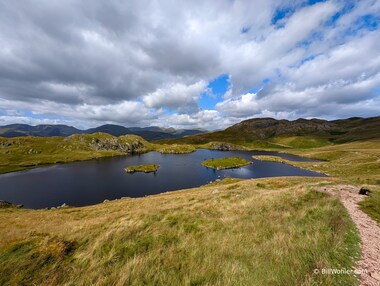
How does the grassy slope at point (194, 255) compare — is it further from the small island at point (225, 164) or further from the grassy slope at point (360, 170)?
the small island at point (225, 164)

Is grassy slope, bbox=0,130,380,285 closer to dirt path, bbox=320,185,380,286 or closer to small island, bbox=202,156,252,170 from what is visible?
dirt path, bbox=320,185,380,286

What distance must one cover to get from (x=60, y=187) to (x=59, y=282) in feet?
321

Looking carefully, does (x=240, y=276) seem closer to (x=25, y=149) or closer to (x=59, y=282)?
(x=59, y=282)

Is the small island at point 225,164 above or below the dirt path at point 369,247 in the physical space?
below

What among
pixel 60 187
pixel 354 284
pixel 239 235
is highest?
pixel 354 284

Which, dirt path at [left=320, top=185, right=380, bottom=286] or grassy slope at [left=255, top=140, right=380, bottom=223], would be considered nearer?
dirt path at [left=320, top=185, right=380, bottom=286]

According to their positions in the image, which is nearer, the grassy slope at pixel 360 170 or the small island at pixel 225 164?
the grassy slope at pixel 360 170

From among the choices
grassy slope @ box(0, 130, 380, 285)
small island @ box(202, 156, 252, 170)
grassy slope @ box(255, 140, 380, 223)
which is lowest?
small island @ box(202, 156, 252, 170)

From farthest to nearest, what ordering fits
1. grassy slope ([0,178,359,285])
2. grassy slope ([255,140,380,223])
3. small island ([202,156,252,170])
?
small island ([202,156,252,170]), grassy slope ([255,140,380,223]), grassy slope ([0,178,359,285])

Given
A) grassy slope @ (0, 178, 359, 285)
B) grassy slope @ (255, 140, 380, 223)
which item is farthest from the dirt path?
grassy slope @ (255, 140, 380, 223)

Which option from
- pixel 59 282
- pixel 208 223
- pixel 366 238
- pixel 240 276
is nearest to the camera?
pixel 240 276

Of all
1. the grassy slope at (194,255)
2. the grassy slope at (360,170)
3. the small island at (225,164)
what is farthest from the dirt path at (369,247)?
the small island at (225,164)

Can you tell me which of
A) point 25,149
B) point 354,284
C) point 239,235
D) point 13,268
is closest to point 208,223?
point 239,235

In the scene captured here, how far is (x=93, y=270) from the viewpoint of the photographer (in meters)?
6.91
